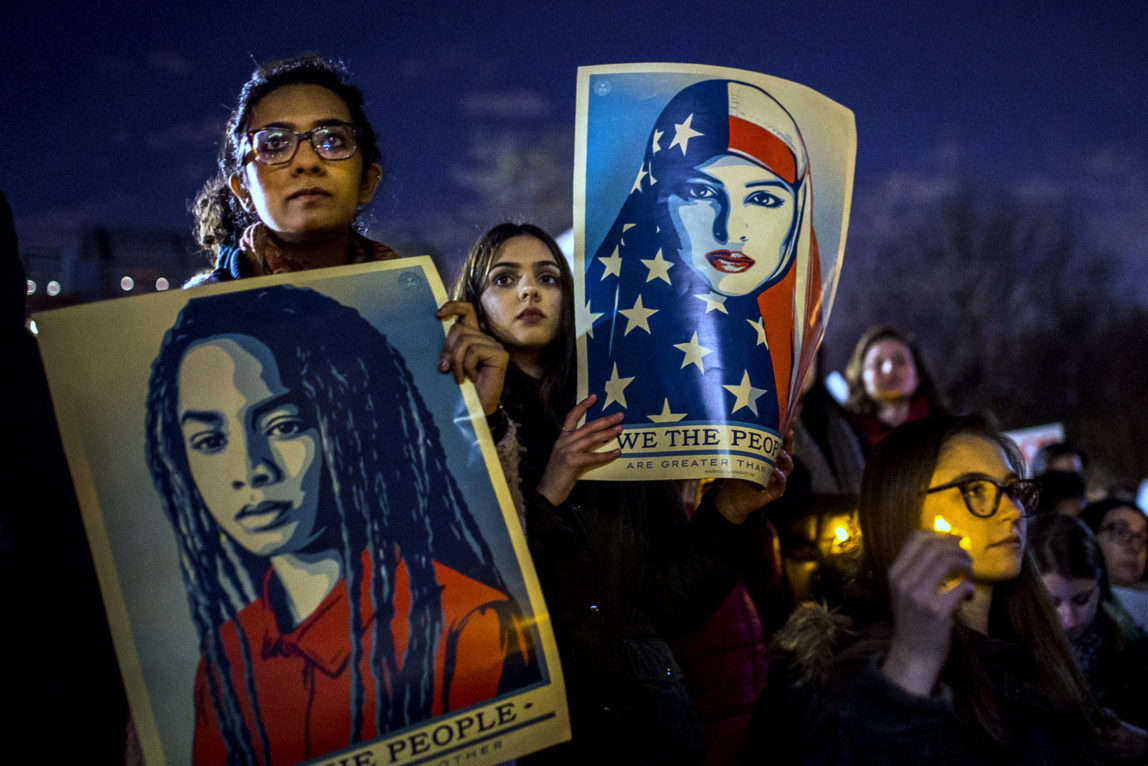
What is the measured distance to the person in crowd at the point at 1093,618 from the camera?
9.98 ft

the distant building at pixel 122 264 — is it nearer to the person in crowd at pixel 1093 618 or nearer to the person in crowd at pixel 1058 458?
the person in crowd at pixel 1093 618

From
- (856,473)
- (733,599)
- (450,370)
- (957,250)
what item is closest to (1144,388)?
(957,250)

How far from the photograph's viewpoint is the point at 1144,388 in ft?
70.8

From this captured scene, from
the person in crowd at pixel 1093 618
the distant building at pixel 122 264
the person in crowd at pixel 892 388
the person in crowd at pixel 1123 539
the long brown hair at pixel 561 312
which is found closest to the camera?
the long brown hair at pixel 561 312

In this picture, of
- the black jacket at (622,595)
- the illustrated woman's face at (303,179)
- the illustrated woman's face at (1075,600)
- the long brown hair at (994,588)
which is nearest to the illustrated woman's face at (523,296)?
the black jacket at (622,595)

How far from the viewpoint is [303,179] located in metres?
2.00

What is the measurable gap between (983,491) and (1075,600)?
1477 millimetres

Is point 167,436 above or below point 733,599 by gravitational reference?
above

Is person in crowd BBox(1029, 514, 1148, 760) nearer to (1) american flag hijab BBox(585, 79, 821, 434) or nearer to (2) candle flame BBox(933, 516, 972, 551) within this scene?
(2) candle flame BBox(933, 516, 972, 551)

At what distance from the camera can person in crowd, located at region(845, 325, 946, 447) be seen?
484 cm

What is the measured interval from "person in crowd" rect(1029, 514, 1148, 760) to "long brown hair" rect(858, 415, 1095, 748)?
1006 mm

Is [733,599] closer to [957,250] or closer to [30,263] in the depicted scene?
[30,263]

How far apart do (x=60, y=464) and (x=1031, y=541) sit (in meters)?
3.09

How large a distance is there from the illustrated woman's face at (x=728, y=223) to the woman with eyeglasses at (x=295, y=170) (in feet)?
2.22
